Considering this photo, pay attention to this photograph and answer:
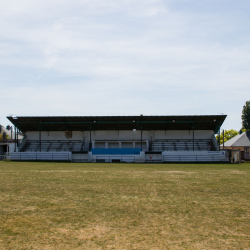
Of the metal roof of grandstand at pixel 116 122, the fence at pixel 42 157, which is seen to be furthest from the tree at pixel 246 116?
the fence at pixel 42 157

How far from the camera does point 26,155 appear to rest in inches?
1670

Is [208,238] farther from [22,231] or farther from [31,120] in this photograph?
[31,120]

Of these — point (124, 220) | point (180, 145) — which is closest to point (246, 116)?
point (180, 145)

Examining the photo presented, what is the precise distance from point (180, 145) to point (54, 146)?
22.8m

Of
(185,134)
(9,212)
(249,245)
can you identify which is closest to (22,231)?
(9,212)

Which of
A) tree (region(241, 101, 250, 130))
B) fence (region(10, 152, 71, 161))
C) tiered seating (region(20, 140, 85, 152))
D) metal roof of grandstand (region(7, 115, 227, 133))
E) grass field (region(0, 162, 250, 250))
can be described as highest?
tree (region(241, 101, 250, 130))

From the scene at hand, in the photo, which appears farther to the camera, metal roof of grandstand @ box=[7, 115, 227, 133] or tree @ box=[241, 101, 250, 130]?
tree @ box=[241, 101, 250, 130]

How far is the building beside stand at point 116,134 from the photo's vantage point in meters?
45.8

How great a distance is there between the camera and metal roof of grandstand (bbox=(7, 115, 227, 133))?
45.8m

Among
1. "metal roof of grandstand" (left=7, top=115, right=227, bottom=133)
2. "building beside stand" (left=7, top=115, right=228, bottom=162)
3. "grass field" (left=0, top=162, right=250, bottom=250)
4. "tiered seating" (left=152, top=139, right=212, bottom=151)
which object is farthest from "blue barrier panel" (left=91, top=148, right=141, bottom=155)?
"grass field" (left=0, top=162, right=250, bottom=250)

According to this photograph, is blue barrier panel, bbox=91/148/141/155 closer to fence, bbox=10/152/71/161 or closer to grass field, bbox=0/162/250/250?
fence, bbox=10/152/71/161

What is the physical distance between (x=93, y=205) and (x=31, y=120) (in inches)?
1701

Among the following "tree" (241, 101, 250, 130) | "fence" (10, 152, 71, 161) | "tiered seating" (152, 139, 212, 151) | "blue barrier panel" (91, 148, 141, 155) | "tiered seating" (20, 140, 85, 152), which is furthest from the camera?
"tree" (241, 101, 250, 130)

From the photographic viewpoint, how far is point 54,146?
51062 mm
